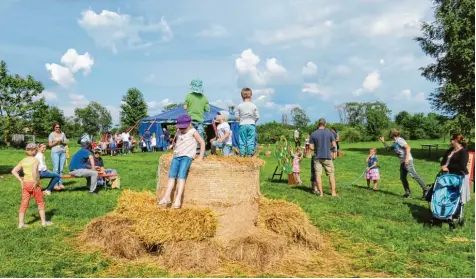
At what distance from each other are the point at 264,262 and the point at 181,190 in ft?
5.26

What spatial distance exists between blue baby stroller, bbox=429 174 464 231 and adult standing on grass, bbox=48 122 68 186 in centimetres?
963

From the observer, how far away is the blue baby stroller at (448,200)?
8.12 m

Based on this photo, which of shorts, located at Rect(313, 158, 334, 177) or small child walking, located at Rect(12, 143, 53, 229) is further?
shorts, located at Rect(313, 158, 334, 177)

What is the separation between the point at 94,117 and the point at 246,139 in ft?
401

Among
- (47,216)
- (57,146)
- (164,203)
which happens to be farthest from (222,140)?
(57,146)

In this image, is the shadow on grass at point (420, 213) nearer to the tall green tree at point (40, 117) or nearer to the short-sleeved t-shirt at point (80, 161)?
the short-sleeved t-shirt at point (80, 161)

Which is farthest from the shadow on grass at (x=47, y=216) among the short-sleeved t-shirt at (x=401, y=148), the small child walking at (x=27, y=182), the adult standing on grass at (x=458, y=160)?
the short-sleeved t-shirt at (x=401, y=148)

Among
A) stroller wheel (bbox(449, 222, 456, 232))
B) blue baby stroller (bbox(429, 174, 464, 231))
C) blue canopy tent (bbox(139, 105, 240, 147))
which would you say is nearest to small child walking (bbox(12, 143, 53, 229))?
blue baby stroller (bbox(429, 174, 464, 231))

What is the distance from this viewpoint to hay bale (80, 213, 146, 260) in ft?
A: 20.1

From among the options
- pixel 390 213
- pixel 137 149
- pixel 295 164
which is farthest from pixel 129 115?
pixel 390 213

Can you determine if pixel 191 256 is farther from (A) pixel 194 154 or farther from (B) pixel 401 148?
(B) pixel 401 148

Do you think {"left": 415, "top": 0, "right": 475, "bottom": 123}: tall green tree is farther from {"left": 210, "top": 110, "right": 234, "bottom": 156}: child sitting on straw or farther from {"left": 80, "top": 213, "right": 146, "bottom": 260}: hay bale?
{"left": 80, "top": 213, "right": 146, "bottom": 260}: hay bale

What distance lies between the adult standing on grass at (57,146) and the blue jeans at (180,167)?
6837 mm

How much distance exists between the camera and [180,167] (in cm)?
647
